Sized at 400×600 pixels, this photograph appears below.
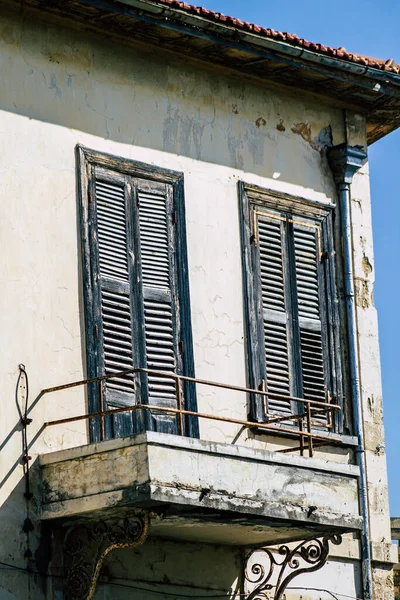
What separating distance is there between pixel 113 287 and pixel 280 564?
284 centimetres

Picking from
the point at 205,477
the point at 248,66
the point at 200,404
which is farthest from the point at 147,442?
the point at 248,66

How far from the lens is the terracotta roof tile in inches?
606

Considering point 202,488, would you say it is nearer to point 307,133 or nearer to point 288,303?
point 288,303

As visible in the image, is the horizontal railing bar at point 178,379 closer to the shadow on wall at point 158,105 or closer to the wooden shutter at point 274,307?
the wooden shutter at point 274,307

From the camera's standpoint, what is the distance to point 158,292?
15227 millimetres

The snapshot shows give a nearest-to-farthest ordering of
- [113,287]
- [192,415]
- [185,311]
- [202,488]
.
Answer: [202,488]
[192,415]
[113,287]
[185,311]

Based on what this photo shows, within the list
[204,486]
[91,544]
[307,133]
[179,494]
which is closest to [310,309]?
[307,133]

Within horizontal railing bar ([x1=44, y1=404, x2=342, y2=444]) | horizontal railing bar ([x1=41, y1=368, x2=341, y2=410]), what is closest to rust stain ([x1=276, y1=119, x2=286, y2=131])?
horizontal railing bar ([x1=41, y1=368, x2=341, y2=410])

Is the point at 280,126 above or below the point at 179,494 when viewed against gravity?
above

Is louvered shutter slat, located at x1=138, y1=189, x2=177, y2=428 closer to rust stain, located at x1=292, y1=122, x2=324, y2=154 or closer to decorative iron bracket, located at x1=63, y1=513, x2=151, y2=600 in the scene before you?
decorative iron bracket, located at x1=63, y1=513, x2=151, y2=600

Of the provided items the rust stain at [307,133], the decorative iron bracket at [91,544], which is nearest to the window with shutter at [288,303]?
the rust stain at [307,133]

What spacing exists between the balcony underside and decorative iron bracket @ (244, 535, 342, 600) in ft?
0.52

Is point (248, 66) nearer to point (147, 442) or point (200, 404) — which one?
point (200, 404)

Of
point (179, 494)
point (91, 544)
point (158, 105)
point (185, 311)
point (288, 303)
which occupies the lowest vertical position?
point (91, 544)
